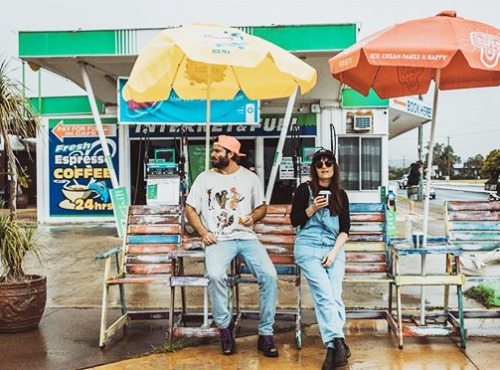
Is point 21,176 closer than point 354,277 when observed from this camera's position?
No

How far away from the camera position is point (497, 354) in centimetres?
437

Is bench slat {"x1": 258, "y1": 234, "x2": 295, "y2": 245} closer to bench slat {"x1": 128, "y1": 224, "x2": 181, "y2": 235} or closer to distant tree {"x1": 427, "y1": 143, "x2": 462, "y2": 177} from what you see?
bench slat {"x1": 128, "y1": 224, "x2": 181, "y2": 235}

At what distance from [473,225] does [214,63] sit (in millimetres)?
2716

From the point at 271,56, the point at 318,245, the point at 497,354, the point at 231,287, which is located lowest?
the point at 497,354

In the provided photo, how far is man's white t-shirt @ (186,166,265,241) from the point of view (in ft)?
15.4

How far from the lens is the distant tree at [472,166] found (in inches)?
3223

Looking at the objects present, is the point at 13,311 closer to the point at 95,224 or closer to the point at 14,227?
the point at 14,227

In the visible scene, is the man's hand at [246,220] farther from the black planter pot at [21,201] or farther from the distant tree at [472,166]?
the distant tree at [472,166]

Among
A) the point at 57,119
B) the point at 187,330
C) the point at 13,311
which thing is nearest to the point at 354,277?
the point at 187,330

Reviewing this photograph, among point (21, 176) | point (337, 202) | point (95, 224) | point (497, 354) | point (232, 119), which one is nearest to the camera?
point (497, 354)

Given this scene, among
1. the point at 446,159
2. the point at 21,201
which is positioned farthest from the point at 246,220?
the point at 446,159

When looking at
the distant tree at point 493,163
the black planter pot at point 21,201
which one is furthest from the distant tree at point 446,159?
the black planter pot at point 21,201

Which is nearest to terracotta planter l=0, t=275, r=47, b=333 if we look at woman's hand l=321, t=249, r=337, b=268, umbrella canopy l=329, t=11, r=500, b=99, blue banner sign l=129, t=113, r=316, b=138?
woman's hand l=321, t=249, r=337, b=268

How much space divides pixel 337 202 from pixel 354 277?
68cm
